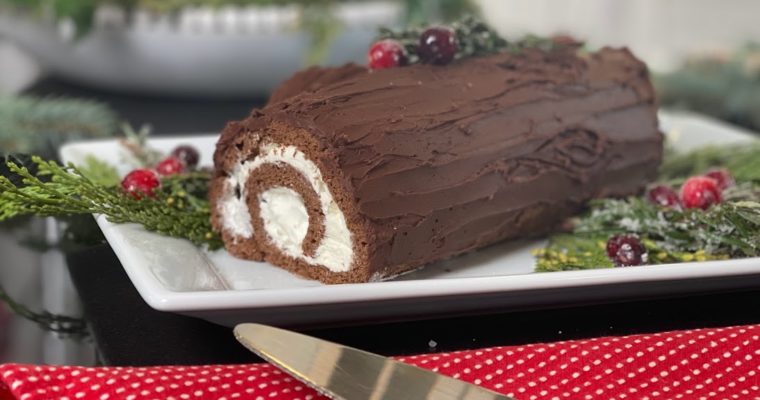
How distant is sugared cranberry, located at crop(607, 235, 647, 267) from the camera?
1826 millimetres

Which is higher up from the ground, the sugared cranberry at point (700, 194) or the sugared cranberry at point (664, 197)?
the sugared cranberry at point (700, 194)

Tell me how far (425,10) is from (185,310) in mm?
2410

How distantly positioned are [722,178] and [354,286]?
3.58 feet

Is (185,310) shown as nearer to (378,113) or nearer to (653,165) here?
(378,113)

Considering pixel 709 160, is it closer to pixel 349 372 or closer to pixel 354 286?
pixel 354 286

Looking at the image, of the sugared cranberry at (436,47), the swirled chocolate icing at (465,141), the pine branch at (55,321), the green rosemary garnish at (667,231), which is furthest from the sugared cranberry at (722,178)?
the pine branch at (55,321)

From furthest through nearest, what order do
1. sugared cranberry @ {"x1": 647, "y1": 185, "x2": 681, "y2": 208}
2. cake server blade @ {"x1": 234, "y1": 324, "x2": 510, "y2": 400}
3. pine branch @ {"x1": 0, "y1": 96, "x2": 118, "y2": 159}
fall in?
pine branch @ {"x1": 0, "y1": 96, "x2": 118, "y2": 159} → sugared cranberry @ {"x1": 647, "y1": 185, "x2": 681, "y2": 208} → cake server blade @ {"x1": 234, "y1": 324, "x2": 510, "y2": 400}

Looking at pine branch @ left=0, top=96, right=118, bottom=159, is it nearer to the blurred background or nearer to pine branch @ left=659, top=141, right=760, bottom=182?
the blurred background

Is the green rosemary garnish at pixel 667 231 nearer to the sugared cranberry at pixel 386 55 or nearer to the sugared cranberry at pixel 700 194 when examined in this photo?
the sugared cranberry at pixel 700 194

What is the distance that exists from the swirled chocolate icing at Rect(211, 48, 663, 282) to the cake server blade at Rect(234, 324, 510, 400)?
407 mm

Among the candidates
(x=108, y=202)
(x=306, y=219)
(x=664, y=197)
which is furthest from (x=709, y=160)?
(x=108, y=202)

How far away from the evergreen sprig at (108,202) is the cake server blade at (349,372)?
57cm

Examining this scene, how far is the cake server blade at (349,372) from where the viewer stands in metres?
1.22

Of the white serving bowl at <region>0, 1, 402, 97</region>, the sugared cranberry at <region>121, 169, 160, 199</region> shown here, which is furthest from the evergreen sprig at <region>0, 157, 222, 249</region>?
the white serving bowl at <region>0, 1, 402, 97</region>
